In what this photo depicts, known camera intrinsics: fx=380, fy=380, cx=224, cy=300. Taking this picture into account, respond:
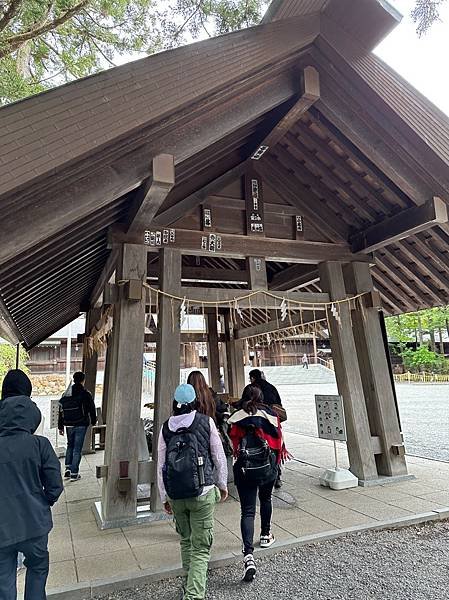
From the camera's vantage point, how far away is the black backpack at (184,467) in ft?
8.41

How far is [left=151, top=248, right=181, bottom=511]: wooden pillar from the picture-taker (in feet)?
14.7

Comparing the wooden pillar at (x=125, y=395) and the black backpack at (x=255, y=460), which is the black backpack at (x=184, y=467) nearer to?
the black backpack at (x=255, y=460)

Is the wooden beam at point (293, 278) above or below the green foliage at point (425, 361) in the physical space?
above

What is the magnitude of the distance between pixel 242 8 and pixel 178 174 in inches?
186

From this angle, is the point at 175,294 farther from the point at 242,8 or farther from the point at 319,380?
the point at 319,380

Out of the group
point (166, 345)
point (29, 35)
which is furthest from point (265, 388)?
point (29, 35)

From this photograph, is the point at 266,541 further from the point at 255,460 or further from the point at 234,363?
the point at 234,363

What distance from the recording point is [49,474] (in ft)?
7.42

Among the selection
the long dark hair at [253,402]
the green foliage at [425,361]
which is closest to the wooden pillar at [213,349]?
the long dark hair at [253,402]

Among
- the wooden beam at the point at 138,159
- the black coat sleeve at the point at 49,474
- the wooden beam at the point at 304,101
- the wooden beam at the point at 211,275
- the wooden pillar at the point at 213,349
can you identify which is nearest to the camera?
the black coat sleeve at the point at 49,474

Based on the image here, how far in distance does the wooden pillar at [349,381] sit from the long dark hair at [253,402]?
2.49 metres

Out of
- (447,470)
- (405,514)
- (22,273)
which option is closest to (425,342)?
(447,470)

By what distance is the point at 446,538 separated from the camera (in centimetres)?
370

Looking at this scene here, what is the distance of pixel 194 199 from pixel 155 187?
1977mm
